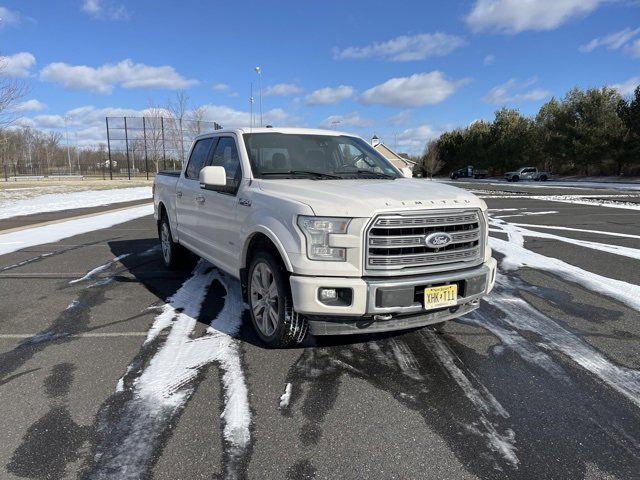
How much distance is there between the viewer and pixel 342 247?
3459mm

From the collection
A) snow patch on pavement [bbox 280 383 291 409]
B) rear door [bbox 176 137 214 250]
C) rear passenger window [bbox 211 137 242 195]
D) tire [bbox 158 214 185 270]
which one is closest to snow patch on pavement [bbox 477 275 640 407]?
snow patch on pavement [bbox 280 383 291 409]

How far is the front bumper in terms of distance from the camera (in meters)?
3.40

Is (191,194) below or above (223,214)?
above

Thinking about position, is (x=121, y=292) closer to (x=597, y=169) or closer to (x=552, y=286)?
(x=552, y=286)

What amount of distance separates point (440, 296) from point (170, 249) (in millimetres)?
4518

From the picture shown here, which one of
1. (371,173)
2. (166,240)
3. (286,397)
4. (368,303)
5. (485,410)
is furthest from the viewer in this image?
(166,240)

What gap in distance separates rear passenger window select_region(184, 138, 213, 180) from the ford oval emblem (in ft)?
10.6

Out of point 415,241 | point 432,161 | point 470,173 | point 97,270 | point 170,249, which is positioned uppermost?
point 432,161

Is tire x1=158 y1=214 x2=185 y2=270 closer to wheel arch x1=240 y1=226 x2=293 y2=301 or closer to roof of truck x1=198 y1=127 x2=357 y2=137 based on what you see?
roof of truck x1=198 y1=127 x2=357 y2=137

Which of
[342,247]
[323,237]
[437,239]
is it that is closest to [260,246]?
[323,237]

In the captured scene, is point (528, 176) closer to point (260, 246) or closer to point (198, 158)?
point (198, 158)

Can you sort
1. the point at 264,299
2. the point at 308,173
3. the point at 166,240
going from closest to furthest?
the point at 264,299 → the point at 308,173 → the point at 166,240

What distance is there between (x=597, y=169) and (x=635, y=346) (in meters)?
55.2

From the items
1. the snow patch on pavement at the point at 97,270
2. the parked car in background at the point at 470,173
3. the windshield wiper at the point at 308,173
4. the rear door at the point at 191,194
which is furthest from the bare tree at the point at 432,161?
the windshield wiper at the point at 308,173
